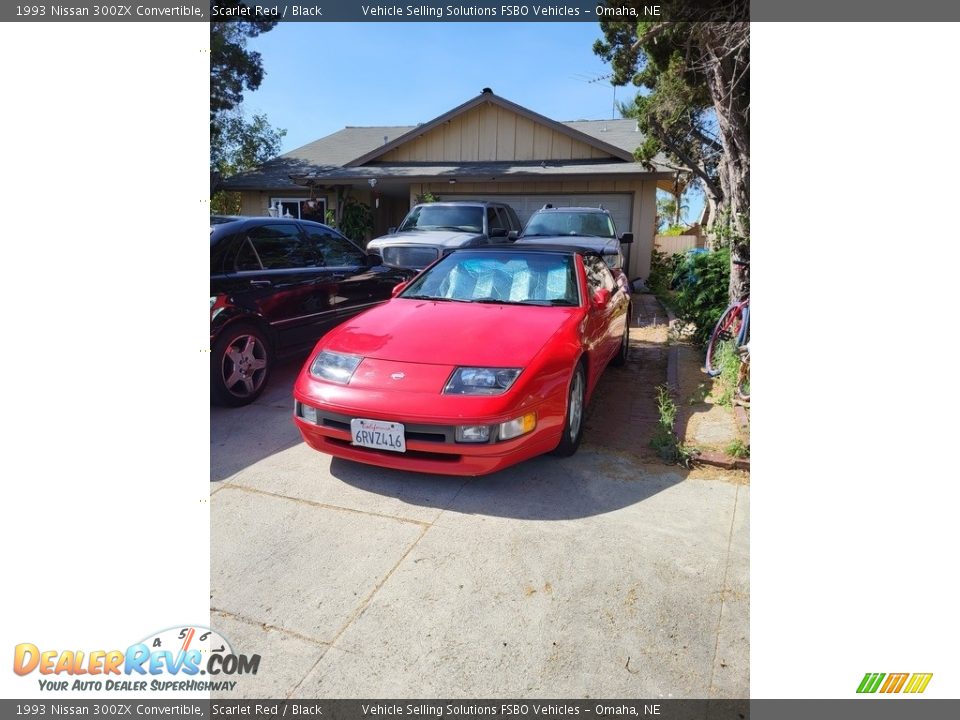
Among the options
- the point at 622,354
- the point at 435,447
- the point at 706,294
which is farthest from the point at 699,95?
the point at 435,447

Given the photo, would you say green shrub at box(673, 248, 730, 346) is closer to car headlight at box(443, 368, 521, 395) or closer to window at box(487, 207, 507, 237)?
window at box(487, 207, 507, 237)

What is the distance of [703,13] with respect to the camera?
5.88 metres

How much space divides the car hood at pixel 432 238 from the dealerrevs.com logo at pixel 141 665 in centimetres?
708

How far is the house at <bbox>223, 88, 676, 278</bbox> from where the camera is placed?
1253 centimetres

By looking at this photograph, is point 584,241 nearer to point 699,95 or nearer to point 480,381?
point 699,95

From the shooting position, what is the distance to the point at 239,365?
197 inches

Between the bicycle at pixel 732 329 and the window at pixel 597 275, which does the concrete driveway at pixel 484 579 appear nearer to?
the window at pixel 597 275

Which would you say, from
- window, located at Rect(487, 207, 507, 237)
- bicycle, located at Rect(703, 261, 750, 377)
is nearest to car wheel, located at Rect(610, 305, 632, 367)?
bicycle, located at Rect(703, 261, 750, 377)

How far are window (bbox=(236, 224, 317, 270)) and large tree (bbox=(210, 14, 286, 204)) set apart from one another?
3.47 metres

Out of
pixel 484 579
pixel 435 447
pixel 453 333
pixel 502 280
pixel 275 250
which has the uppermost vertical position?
pixel 275 250

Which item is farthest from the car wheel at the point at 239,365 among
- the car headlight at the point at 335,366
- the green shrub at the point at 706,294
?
the green shrub at the point at 706,294

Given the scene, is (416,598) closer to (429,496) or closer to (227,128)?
(429,496)

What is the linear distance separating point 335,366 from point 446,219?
673cm

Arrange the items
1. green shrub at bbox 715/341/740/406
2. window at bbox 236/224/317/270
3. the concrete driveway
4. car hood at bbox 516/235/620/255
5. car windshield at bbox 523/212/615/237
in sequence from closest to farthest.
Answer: the concrete driveway, green shrub at bbox 715/341/740/406, window at bbox 236/224/317/270, car hood at bbox 516/235/620/255, car windshield at bbox 523/212/615/237
